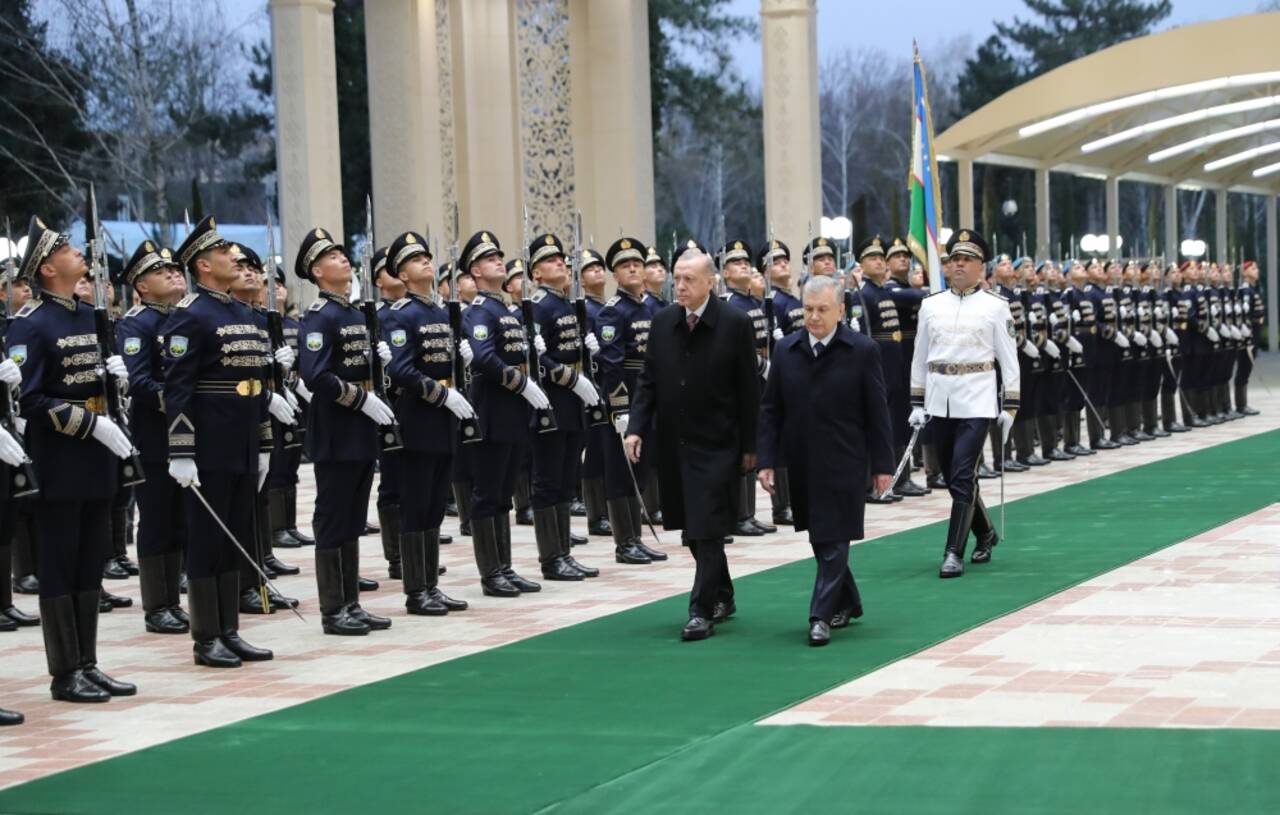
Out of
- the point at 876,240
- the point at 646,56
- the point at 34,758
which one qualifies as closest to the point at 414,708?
the point at 34,758

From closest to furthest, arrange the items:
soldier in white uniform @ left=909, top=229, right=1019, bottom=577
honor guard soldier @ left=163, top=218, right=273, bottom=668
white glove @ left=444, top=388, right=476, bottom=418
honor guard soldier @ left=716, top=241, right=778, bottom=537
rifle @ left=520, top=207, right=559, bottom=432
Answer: honor guard soldier @ left=163, top=218, right=273, bottom=668 < white glove @ left=444, top=388, right=476, bottom=418 < soldier in white uniform @ left=909, top=229, right=1019, bottom=577 < rifle @ left=520, top=207, right=559, bottom=432 < honor guard soldier @ left=716, top=241, right=778, bottom=537

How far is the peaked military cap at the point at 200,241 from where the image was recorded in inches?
327

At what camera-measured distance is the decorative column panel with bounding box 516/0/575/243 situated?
2370cm

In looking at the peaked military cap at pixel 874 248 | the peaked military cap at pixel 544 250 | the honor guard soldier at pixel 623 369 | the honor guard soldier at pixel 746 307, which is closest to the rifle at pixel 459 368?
the peaked military cap at pixel 544 250

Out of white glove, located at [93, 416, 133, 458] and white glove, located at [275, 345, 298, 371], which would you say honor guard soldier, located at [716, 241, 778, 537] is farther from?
white glove, located at [93, 416, 133, 458]

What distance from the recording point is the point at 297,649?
28.2ft

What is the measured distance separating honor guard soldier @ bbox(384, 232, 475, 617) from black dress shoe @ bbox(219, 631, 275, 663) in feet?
Result: 4.09

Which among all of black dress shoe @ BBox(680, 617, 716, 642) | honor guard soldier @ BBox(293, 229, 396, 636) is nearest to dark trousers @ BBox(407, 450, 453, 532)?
honor guard soldier @ BBox(293, 229, 396, 636)

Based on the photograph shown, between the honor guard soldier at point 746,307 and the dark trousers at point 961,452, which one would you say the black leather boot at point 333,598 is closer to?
the dark trousers at point 961,452

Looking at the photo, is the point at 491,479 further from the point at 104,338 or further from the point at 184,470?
the point at 104,338

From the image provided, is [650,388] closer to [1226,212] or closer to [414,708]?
[414,708]

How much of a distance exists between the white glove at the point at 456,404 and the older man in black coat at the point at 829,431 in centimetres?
159

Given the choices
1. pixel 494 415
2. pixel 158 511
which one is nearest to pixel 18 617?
pixel 158 511

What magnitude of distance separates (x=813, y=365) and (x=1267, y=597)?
94.8 inches
